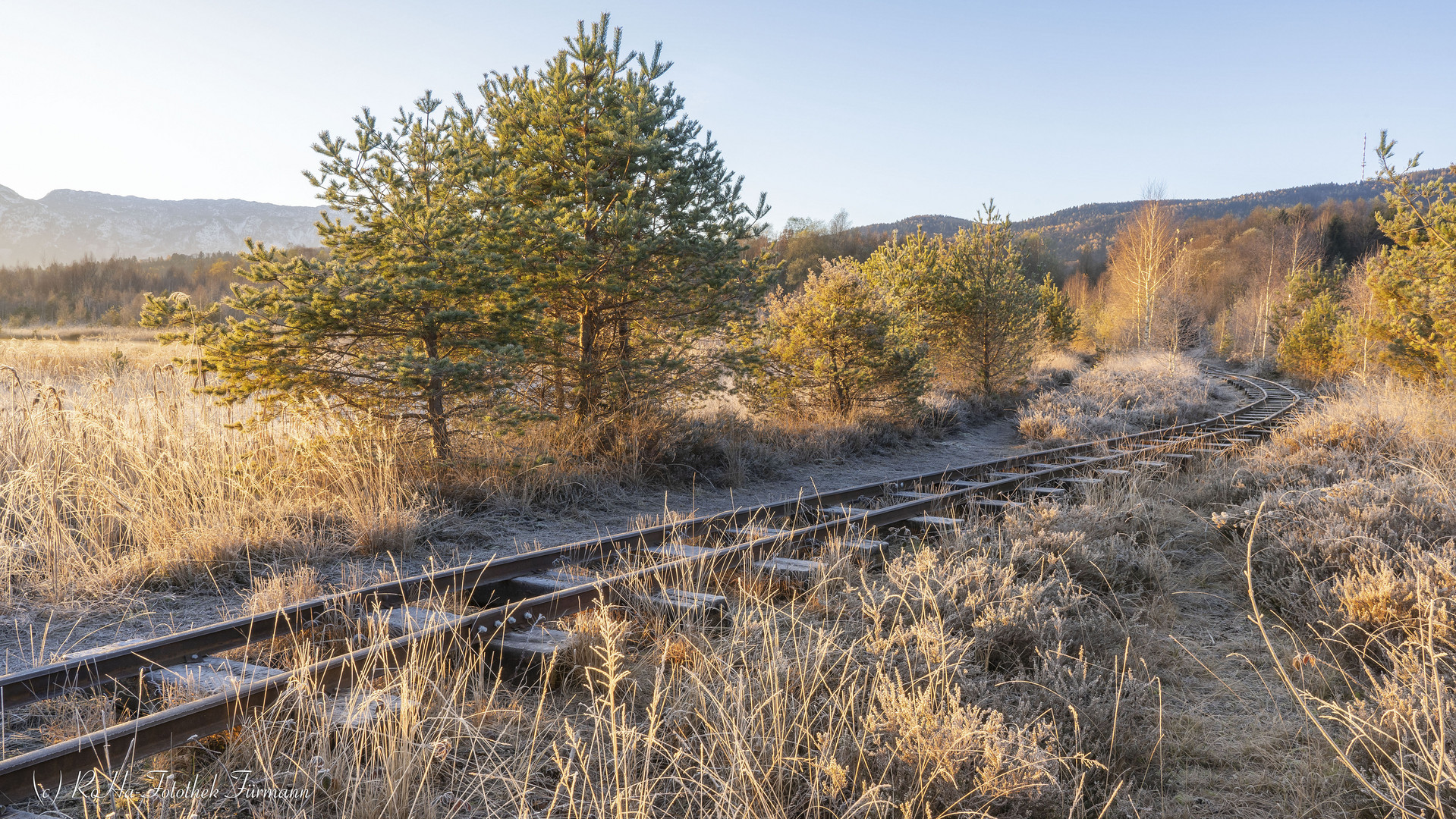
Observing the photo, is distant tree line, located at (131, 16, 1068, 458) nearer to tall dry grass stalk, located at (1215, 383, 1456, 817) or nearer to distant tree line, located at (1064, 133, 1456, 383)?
tall dry grass stalk, located at (1215, 383, 1456, 817)

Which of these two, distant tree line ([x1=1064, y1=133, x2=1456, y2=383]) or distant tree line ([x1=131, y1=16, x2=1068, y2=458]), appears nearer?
distant tree line ([x1=131, y1=16, x2=1068, y2=458])

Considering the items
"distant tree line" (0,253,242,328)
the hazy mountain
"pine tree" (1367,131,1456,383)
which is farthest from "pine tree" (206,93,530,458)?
the hazy mountain

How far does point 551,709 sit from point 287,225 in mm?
A: 214680

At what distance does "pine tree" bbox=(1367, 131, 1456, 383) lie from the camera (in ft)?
41.8

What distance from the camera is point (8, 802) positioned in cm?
224

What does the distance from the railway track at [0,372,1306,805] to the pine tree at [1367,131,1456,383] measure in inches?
400

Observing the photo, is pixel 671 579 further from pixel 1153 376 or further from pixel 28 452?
pixel 1153 376

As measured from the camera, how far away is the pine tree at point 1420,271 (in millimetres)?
12750

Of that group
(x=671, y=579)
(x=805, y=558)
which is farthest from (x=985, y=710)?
(x=805, y=558)

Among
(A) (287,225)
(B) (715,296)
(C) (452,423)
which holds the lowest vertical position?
(C) (452,423)

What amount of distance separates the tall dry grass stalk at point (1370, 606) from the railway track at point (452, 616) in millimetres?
2170

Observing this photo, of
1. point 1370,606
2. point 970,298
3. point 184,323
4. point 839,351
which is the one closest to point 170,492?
point 184,323

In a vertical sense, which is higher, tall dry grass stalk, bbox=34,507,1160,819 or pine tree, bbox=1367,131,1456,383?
pine tree, bbox=1367,131,1456,383

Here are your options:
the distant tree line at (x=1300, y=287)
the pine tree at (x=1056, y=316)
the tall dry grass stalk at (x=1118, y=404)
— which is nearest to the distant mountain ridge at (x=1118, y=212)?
the distant tree line at (x=1300, y=287)
